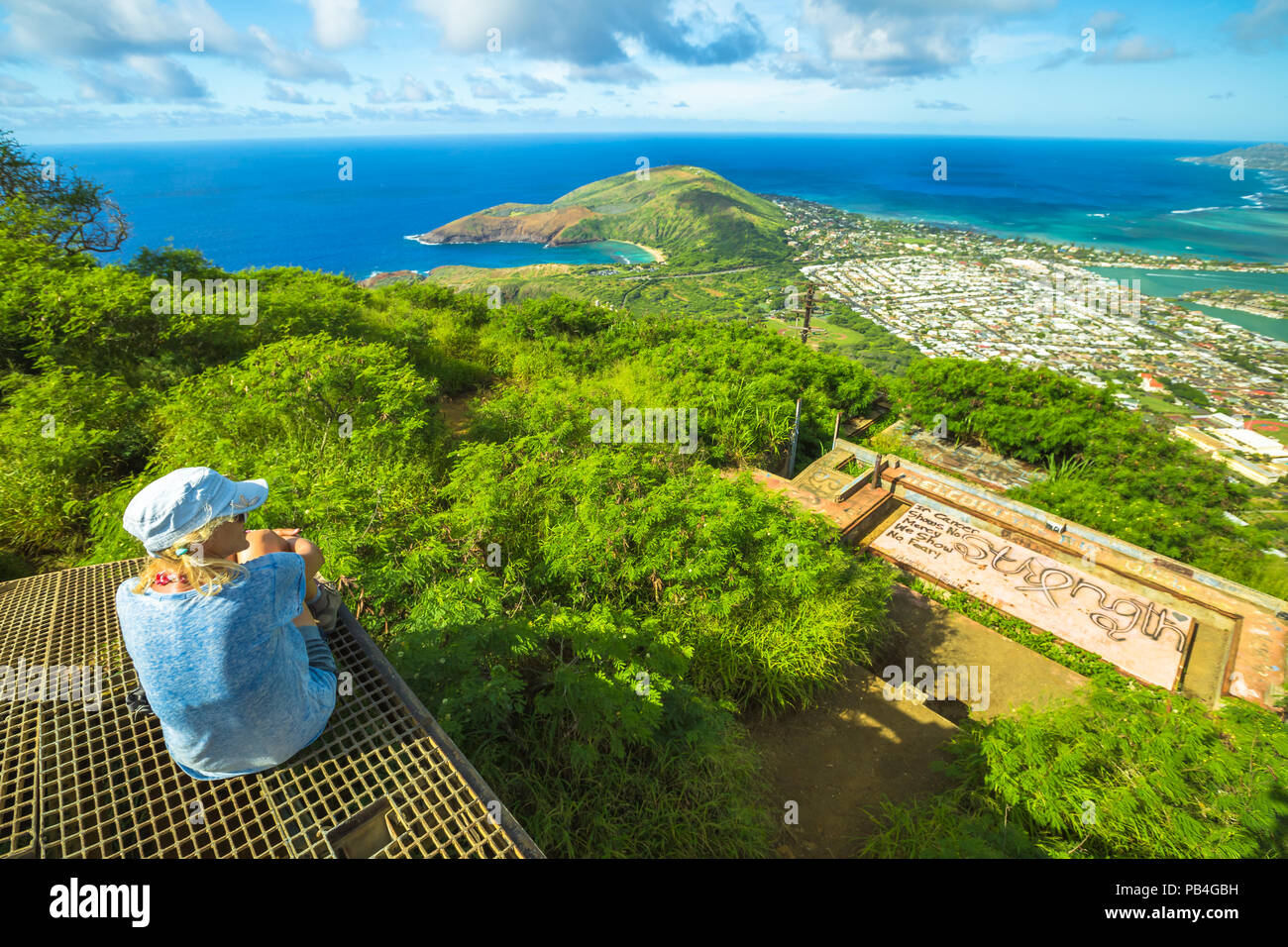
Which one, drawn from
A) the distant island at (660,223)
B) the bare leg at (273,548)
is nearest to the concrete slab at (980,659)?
the bare leg at (273,548)

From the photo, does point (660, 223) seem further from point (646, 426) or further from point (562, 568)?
point (562, 568)

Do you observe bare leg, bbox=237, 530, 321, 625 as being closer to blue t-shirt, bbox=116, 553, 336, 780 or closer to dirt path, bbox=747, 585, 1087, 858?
blue t-shirt, bbox=116, 553, 336, 780

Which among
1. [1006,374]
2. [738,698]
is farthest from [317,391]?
[1006,374]
